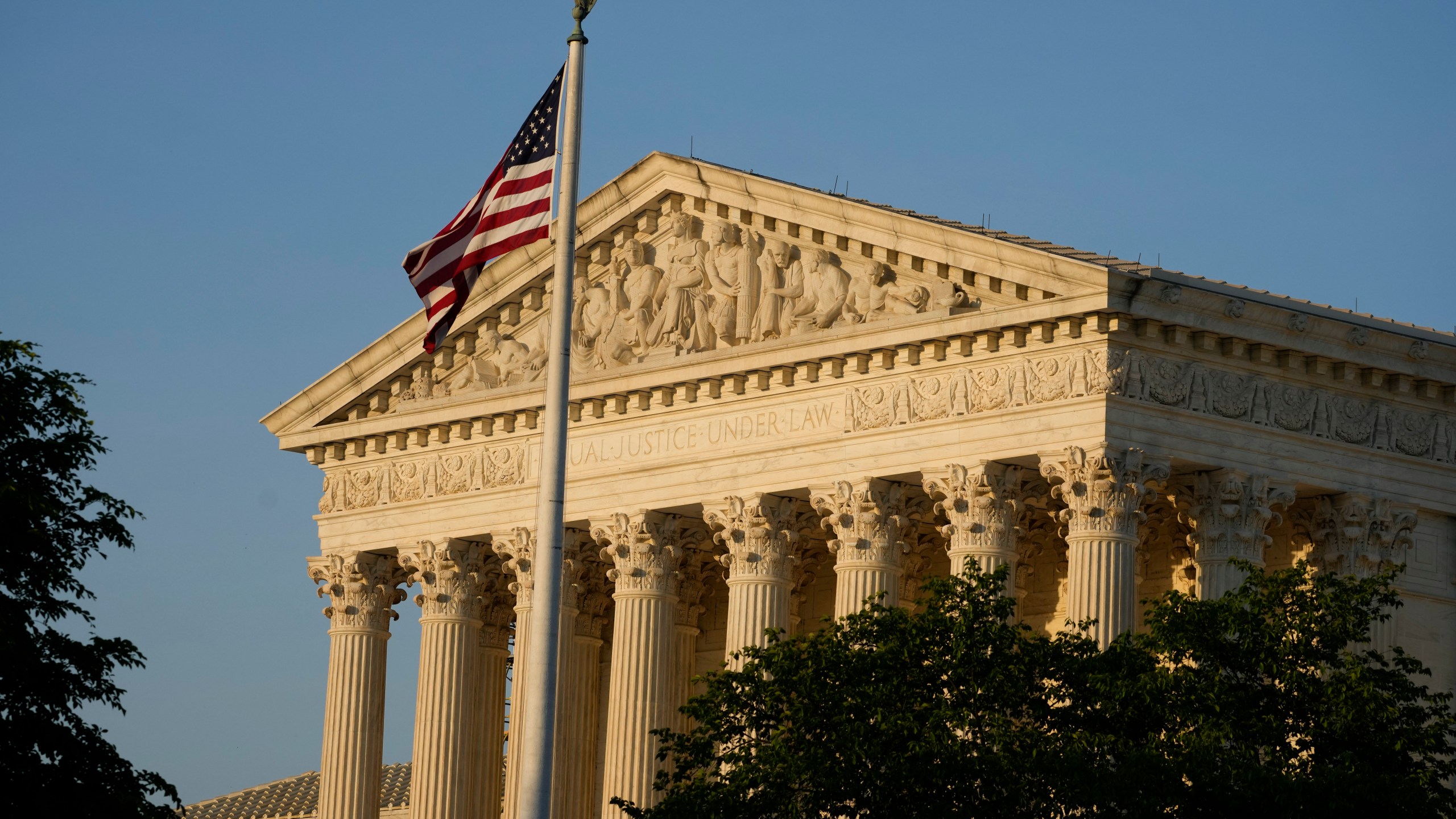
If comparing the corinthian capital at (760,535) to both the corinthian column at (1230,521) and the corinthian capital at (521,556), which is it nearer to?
the corinthian capital at (521,556)

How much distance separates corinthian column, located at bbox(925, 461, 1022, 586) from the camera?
5881 centimetres

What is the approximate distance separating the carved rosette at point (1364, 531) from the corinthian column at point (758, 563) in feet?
40.7

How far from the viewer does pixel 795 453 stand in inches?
2472

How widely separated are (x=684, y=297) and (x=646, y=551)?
20.3ft

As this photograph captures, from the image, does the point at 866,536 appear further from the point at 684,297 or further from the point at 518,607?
the point at 518,607

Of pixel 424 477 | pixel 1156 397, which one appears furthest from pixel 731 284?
pixel 1156 397

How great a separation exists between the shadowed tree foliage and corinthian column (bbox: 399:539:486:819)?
782 inches

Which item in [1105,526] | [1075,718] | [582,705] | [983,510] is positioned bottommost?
[1075,718]

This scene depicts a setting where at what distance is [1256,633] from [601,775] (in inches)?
1157

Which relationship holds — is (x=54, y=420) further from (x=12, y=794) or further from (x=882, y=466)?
(x=882, y=466)

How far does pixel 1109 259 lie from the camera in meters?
59.8

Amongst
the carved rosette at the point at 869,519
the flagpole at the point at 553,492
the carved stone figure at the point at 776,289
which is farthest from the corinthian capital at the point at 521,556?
the flagpole at the point at 553,492

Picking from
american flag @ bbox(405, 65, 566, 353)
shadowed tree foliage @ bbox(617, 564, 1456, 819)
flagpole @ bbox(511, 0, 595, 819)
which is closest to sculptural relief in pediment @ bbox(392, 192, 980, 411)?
shadowed tree foliage @ bbox(617, 564, 1456, 819)

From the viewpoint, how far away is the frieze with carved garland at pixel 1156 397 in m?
57.3
